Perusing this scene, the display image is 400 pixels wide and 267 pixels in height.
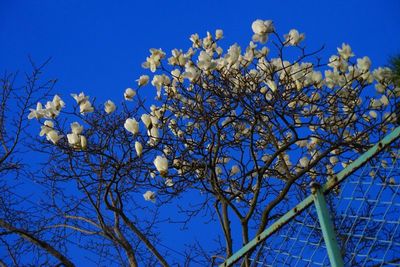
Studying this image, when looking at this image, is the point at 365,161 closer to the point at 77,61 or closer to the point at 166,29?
the point at 77,61

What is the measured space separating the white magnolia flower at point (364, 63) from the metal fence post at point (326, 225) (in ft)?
8.46

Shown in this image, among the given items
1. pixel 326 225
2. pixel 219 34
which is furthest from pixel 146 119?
pixel 326 225

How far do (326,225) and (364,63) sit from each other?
2.65m

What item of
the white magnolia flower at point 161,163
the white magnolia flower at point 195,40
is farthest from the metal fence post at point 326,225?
the white magnolia flower at point 195,40

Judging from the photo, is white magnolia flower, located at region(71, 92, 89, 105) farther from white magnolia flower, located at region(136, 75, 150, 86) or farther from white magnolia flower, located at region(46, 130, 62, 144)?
white magnolia flower, located at region(136, 75, 150, 86)

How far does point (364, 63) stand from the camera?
4.65 meters

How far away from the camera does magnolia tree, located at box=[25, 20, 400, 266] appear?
4.44m

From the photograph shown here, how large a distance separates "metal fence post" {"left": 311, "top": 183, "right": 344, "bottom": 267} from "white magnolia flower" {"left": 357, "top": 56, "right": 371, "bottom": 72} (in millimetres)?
2579

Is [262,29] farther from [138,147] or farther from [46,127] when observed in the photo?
[46,127]

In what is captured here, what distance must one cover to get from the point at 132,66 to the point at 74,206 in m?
17.6

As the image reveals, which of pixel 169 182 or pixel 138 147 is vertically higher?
pixel 169 182

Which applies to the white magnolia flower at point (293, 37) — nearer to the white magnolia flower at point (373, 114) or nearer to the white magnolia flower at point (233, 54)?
the white magnolia flower at point (233, 54)

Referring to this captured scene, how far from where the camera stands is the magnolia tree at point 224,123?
4438 millimetres

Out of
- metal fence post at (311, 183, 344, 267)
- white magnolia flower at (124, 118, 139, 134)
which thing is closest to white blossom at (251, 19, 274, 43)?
white magnolia flower at (124, 118, 139, 134)
